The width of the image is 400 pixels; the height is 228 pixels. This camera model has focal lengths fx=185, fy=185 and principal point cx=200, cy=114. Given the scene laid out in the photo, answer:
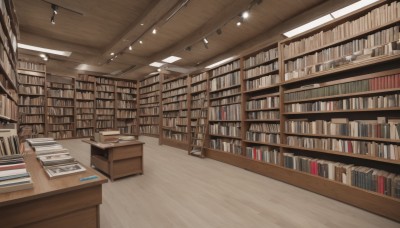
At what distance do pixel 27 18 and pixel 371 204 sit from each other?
6.65 metres

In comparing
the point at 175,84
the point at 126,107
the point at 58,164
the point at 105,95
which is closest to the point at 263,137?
the point at 58,164

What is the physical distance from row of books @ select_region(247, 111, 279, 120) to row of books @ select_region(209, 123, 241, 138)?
392 mm

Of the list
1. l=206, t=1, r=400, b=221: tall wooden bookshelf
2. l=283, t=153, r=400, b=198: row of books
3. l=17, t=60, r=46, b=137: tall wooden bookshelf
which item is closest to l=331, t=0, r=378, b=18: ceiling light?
l=206, t=1, r=400, b=221: tall wooden bookshelf

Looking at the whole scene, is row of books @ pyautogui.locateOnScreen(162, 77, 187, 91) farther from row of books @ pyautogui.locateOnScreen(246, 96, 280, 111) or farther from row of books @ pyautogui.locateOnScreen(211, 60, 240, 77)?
row of books @ pyautogui.locateOnScreen(246, 96, 280, 111)

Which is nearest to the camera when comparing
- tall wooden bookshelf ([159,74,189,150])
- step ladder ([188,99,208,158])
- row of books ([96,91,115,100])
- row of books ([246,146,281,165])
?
row of books ([246,146,281,165])

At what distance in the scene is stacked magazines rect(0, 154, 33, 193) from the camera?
108cm

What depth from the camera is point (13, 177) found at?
1.16 metres

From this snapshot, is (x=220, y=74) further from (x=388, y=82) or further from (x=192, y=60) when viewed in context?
(x=388, y=82)

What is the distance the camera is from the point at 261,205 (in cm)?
232

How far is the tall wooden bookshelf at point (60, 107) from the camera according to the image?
6637 mm

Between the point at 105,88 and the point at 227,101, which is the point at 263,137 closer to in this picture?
the point at 227,101

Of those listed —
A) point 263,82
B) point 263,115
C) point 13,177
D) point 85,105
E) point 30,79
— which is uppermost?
point 30,79

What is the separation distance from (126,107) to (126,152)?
5757mm

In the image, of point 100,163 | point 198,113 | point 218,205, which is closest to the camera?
point 218,205
